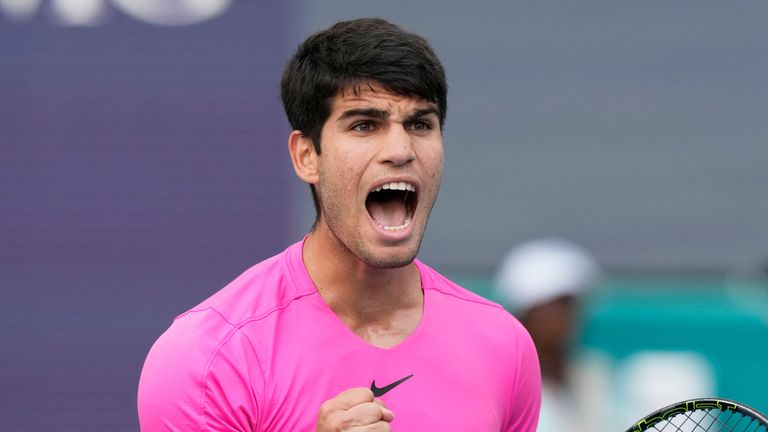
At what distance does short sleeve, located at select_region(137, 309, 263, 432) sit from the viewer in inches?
99.7

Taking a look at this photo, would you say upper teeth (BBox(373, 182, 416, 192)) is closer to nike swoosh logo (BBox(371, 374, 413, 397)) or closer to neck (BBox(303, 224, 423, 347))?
neck (BBox(303, 224, 423, 347))

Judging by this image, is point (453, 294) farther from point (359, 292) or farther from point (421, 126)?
point (421, 126)

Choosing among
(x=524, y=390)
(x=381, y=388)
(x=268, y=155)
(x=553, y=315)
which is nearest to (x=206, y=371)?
(x=381, y=388)

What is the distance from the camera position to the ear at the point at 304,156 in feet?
9.11

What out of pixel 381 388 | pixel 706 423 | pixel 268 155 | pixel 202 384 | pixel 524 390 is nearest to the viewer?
pixel 202 384

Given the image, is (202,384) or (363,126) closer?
(202,384)

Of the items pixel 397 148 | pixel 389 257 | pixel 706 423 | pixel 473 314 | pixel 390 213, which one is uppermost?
pixel 397 148

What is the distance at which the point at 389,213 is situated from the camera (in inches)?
109

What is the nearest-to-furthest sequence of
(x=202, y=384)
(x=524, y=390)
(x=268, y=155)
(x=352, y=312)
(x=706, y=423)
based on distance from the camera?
(x=202, y=384), (x=352, y=312), (x=524, y=390), (x=706, y=423), (x=268, y=155)

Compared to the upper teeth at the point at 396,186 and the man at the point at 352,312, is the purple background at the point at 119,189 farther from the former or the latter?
the upper teeth at the point at 396,186

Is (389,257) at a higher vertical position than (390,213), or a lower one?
lower

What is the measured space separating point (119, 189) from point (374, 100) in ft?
15.1

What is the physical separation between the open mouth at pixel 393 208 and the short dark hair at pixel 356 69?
139 millimetres

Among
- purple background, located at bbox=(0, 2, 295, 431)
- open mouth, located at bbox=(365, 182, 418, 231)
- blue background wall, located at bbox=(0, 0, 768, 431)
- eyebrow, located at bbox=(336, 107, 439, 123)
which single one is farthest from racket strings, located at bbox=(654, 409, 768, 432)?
purple background, located at bbox=(0, 2, 295, 431)
